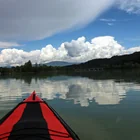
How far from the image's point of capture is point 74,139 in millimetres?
7297

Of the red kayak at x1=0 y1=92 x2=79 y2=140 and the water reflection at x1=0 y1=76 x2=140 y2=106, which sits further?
the water reflection at x1=0 y1=76 x2=140 y2=106

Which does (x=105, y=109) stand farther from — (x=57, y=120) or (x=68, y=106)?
(x=57, y=120)

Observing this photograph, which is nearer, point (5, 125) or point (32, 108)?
point (5, 125)

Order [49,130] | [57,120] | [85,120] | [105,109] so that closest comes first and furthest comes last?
[49,130]
[57,120]
[85,120]
[105,109]

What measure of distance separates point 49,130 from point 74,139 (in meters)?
1.22

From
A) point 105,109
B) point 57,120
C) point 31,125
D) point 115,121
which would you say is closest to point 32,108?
point 57,120

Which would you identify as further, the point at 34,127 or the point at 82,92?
the point at 82,92

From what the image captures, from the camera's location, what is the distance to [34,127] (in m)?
8.43

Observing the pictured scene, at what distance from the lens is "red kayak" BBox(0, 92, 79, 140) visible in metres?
7.45

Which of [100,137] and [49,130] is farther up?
[49,130]

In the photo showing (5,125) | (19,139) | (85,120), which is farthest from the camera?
(85,120)

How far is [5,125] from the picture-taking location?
9.15 metres

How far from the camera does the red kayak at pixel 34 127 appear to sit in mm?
7453

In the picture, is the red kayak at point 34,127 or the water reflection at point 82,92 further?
the water reflection at point 82,92
